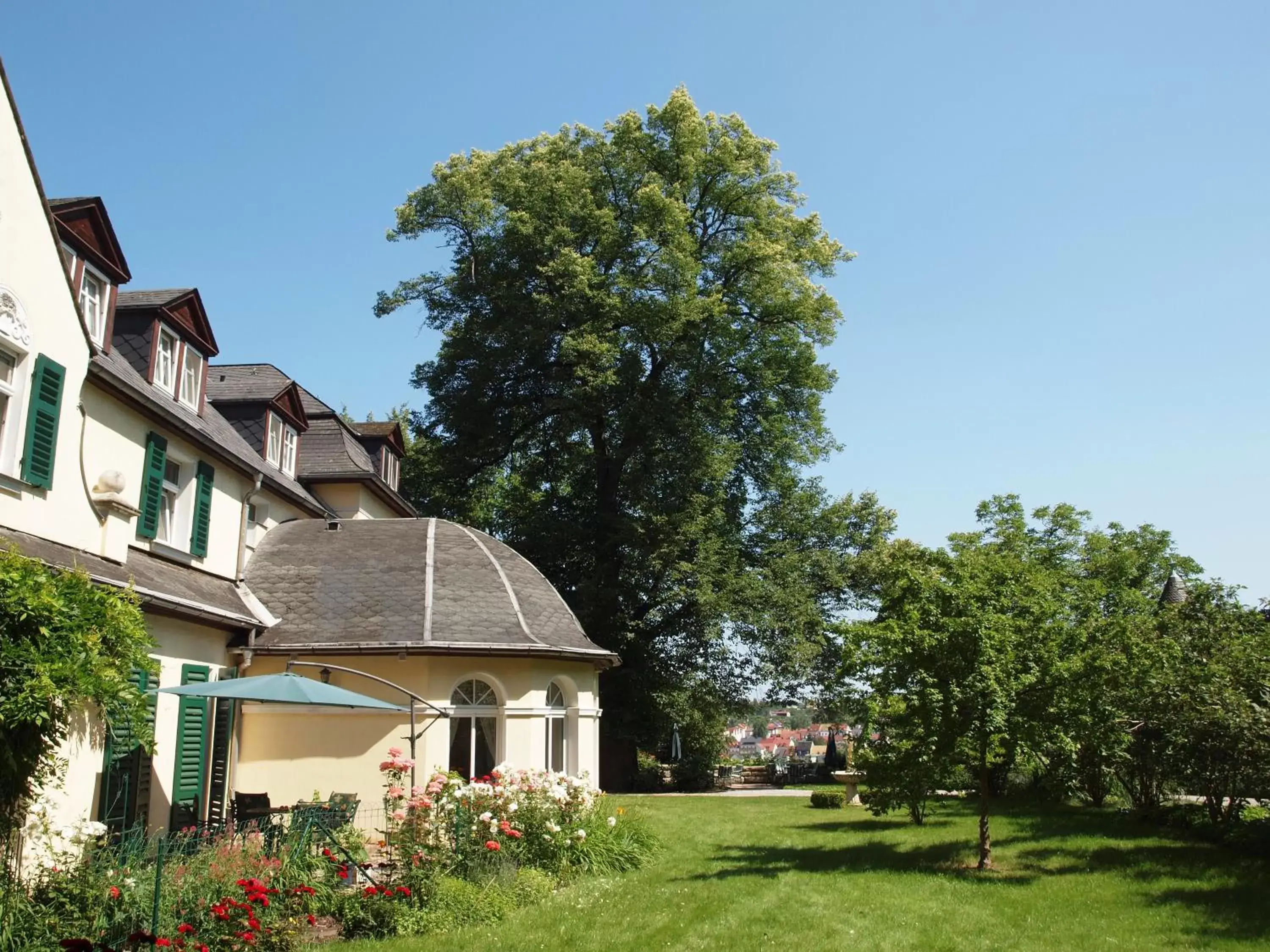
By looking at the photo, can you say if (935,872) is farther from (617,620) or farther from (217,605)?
(617,620)

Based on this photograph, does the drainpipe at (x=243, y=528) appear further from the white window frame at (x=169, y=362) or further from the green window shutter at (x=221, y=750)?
the green window shutter at (x=221, y=750)

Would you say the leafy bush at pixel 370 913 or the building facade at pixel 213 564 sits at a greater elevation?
the building facade at pixel 213 564

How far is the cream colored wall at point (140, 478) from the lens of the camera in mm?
12445

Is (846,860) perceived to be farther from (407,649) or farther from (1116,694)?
(407,649)

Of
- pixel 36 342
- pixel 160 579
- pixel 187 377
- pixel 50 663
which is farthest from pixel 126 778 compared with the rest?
pixel 187 377

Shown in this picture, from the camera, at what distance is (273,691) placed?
39.2 feet

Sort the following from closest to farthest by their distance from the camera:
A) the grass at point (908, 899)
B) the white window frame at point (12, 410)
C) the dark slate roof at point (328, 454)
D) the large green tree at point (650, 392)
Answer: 1. the grass at point (908, 899)
2. the white window frame at point (12, 410)
3. the dark slate roof at point (328, 454)
4. the large green tree at point (650, 392)

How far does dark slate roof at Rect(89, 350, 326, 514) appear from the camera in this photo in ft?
42.1

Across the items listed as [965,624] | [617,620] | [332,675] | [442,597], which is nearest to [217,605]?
[332,675]

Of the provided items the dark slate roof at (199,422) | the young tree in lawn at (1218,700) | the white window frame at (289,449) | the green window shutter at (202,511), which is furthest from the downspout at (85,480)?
the young tree in lawn at (1218,700)

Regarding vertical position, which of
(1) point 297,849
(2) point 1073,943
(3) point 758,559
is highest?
(3) point 758,559

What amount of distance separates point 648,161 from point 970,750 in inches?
949

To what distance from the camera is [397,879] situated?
440 inches

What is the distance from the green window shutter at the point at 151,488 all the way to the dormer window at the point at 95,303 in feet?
5.00
